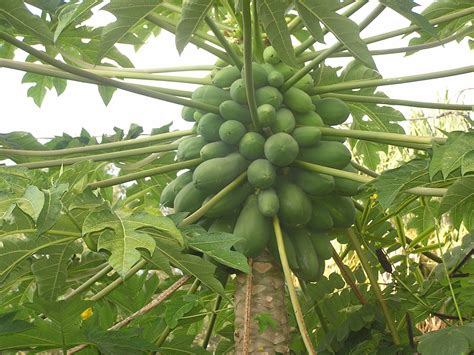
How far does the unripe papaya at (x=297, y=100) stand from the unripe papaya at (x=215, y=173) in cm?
25

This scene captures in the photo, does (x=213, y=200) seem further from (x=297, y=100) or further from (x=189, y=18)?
(x=189, y=18)

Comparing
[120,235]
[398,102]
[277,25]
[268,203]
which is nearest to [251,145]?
[268,203]

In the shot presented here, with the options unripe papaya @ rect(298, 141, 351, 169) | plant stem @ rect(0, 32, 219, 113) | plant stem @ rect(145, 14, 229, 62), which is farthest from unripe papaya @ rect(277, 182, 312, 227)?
plant stem @ rect(145, 14, 229, 62)

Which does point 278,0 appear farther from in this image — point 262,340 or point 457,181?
point 262,340

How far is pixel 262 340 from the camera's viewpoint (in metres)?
2.08

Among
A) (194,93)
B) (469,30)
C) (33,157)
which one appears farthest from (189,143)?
(469,30)

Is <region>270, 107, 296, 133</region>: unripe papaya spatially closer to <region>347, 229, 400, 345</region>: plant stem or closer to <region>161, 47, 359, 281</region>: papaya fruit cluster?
<region>161, 47, 359, 281</region>: papaya fruit cluster

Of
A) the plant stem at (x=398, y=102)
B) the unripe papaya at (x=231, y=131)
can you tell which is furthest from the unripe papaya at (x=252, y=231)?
the plant stem at (x=398, y=102)

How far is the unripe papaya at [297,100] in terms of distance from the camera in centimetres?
227

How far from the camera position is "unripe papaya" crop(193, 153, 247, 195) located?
83.7 inches

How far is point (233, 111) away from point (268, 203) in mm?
312

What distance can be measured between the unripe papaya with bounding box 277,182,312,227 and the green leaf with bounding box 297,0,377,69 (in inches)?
19.4

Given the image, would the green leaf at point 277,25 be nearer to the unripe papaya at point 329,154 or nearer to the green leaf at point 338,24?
the green leaf at point 338,24

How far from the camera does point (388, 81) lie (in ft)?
7.43
